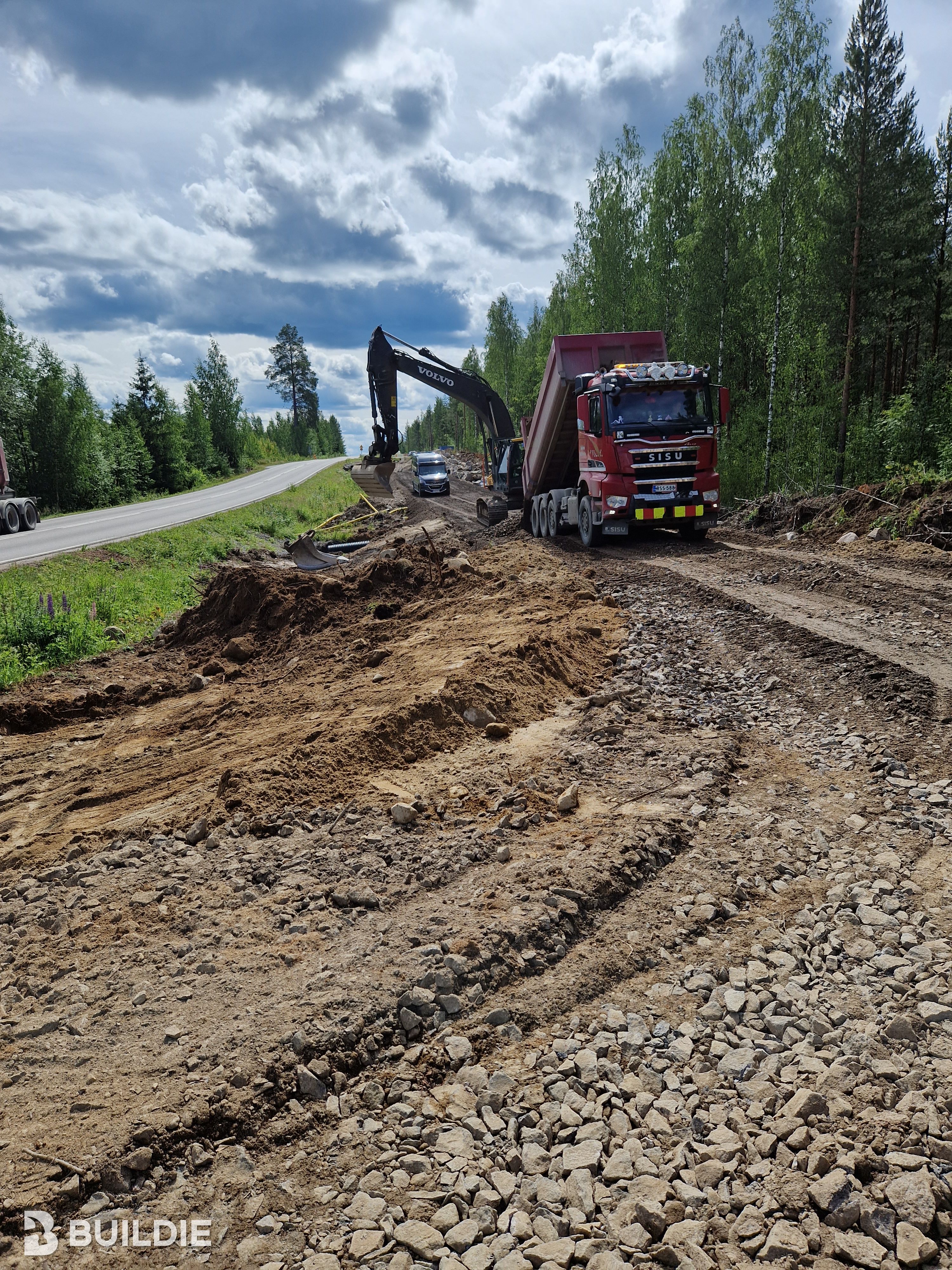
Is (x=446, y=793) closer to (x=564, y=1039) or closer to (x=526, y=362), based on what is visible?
(x=564, y=1039)

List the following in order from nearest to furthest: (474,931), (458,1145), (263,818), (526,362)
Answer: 1. (458,1145)
2. (474,931)
3. (263,818)
4. (526,362)

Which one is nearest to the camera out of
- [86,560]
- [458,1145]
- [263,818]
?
[458,1145]

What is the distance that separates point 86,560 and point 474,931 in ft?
53.9

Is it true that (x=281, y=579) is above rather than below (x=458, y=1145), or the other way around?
above

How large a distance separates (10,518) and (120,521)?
3.53 m

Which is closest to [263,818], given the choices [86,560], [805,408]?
[86,560]

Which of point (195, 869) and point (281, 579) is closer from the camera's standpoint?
point (195, 869)

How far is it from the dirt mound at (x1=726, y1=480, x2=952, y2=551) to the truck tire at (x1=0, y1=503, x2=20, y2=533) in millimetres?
21435

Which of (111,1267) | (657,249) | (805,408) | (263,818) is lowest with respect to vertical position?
(111,1267)

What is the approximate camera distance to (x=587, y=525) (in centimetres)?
1503

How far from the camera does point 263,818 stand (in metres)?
4.95

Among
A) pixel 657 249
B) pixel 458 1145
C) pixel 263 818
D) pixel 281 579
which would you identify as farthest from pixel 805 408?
pixel 458 1145

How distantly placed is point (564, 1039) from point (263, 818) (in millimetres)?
2663

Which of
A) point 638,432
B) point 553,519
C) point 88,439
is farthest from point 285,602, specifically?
point 88,439
